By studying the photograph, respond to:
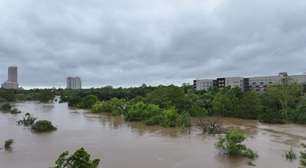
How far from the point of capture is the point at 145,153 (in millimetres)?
18156

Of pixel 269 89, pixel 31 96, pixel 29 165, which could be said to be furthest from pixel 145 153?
pixel 31 96

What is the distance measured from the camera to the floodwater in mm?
16016

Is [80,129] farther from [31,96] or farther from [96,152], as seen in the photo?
[31,96]

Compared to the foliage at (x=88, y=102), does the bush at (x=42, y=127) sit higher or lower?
lower

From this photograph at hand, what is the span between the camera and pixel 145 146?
2033 cm

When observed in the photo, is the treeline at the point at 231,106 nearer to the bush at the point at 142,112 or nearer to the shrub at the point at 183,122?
the bush at the point at 142,112

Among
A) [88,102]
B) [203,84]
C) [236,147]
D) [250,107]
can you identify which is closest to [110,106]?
[88,102]

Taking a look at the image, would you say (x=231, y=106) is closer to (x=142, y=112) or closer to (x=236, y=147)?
(x=142, y=112)

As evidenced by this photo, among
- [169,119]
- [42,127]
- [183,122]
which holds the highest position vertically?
[169,119]

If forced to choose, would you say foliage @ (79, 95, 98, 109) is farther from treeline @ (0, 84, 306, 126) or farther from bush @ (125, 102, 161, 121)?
bush @ (125, 102, 161, 121)

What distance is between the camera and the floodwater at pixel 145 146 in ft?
52.5

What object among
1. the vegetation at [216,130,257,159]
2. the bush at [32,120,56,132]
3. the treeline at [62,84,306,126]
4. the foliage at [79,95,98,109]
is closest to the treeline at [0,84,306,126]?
the treeline at [62,84,306,126]

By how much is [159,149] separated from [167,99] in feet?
67.4

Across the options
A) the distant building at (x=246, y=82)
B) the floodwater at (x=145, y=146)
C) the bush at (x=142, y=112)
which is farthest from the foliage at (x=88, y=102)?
the distant building at (x=246, y=82)
